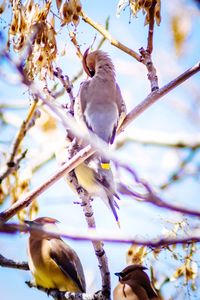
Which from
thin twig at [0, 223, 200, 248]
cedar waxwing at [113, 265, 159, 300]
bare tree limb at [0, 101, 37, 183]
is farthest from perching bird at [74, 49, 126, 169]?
thin twig at [0, 223, 200, 248]

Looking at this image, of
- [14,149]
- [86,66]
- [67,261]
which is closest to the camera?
[14,149]

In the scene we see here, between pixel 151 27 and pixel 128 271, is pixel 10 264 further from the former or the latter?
pixel 151 27

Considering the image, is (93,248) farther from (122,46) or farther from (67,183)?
(122,46)

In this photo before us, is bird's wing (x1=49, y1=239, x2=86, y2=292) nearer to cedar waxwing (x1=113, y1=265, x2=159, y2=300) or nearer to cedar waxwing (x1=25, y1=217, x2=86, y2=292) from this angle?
cedar waxwing (x1=25, y1=217, x2=86, y2=292)

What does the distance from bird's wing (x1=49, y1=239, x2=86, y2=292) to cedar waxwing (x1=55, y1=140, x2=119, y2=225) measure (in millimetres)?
767

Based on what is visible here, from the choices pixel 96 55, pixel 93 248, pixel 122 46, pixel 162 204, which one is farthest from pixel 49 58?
pixel 162 204

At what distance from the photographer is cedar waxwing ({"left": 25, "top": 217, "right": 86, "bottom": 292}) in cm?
457

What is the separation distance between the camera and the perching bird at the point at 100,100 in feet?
12.6

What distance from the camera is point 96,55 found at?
475cm

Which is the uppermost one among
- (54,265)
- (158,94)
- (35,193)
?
(158,94)

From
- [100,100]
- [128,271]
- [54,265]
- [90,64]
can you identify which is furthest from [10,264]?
[90,64]

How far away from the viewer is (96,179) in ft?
14.1

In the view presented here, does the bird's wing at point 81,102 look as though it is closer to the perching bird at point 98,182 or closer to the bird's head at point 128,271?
the perching bird at point 98,182

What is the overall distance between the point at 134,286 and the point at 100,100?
4.50 ft
